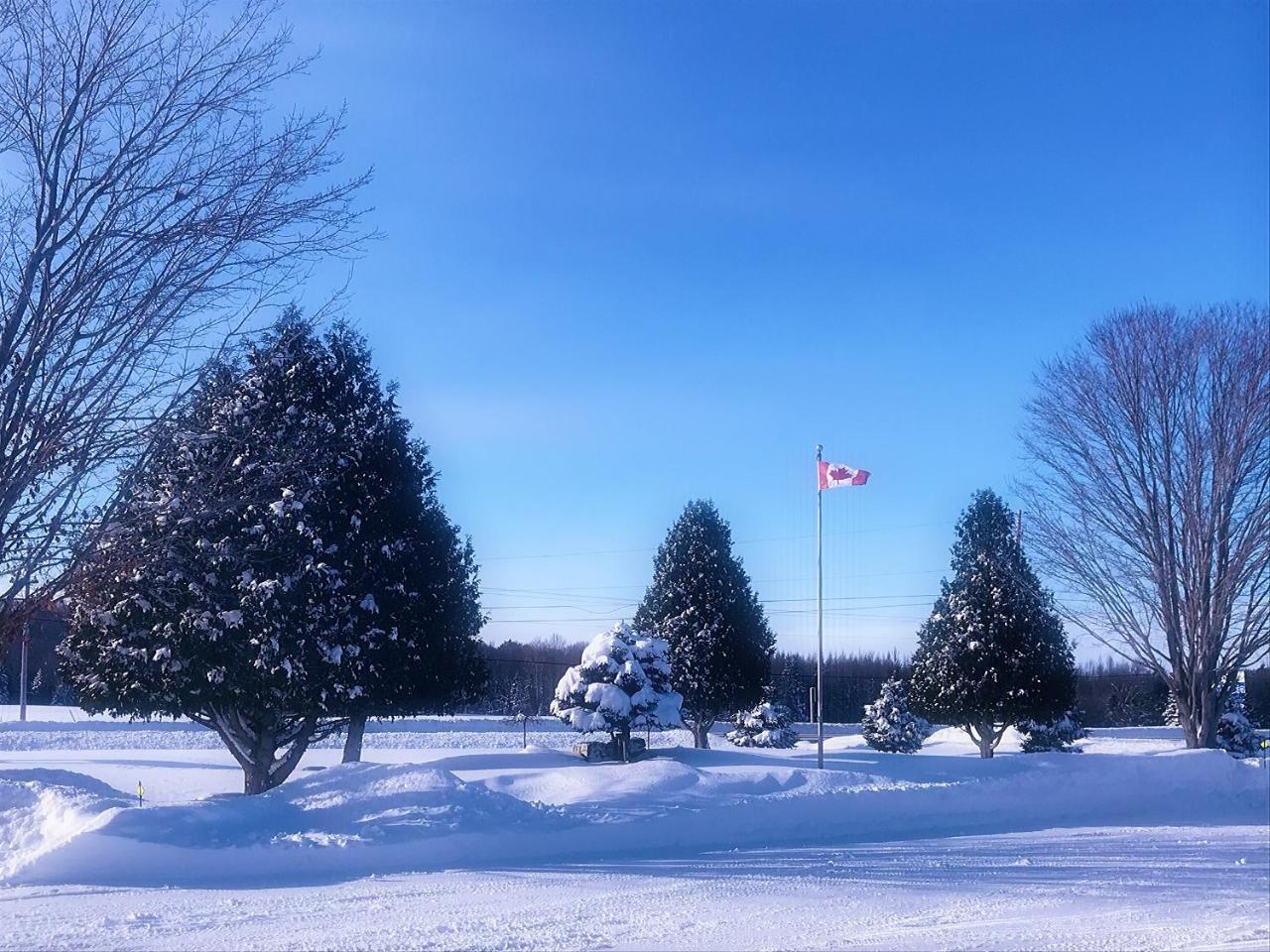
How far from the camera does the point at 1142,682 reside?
188 ft

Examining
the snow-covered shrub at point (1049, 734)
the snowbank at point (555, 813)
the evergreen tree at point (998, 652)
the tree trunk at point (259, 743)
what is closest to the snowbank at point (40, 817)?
the snowbank at point (555, 813)

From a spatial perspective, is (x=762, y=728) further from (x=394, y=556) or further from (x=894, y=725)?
(x=394, y=556)

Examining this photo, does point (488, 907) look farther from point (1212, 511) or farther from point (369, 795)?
point (1212, 511)

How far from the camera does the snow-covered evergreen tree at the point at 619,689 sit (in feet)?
86.7

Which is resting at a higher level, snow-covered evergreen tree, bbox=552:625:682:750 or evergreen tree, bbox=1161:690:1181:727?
snow-covered evergreen tree, bbox=552:625:682:750

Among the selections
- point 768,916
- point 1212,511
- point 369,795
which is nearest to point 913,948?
point 768,916

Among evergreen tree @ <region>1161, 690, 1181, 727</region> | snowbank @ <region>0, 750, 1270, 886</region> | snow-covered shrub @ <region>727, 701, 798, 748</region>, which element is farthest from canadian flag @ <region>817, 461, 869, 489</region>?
evergreen tree @ <region>1161, 690, 1181, 727</region>

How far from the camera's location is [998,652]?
95.1 ft

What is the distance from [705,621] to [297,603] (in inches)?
675

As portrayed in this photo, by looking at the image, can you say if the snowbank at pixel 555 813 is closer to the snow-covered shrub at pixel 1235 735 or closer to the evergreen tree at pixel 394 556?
the evergreen tree at pixel 394 556

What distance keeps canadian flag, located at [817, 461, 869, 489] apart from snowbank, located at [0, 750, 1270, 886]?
565 centimetres

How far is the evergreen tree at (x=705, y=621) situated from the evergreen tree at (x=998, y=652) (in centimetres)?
508

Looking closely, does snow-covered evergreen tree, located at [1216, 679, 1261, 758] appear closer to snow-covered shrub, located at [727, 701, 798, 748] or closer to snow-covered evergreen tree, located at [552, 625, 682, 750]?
snow-covered shrub, located at [727, 701, 798, 748]

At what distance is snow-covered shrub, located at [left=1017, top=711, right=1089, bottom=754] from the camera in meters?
31.4
